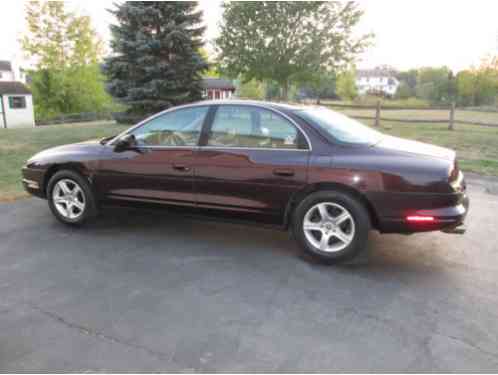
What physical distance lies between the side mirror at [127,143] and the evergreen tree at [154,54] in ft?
37.8

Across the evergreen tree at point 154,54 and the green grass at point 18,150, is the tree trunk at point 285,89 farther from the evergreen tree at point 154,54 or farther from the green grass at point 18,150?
the green grass at point 18,150

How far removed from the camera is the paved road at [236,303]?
8.58 feet

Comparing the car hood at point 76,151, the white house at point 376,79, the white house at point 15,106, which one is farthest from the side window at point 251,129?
the white house at point 376,79

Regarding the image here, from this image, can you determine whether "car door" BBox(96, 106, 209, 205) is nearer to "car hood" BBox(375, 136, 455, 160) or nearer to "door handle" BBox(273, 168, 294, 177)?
"door handle" BBox(273, 168, 294, 177)

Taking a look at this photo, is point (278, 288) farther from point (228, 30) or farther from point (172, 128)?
point (228, 30)

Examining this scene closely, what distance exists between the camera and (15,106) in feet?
127

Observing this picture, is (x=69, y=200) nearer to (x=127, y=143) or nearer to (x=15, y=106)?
(x=127, y=143)

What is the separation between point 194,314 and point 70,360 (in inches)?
35.5

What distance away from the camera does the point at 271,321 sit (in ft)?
9.95

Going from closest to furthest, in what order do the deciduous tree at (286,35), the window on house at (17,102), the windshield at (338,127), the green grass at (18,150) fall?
1. the windshield at (338,127)
2. the green grass at (18,150)
3. the deciduous tree at (286,35)
4. the window on house at (17,102)

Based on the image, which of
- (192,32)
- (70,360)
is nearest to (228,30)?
(192,32)

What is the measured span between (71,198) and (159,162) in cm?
136

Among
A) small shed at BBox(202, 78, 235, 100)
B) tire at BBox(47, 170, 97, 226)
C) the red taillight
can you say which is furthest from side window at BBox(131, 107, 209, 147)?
small shed at BBox(202, 78, 235, 100)

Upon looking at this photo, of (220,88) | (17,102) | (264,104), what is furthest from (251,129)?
(220,88)
